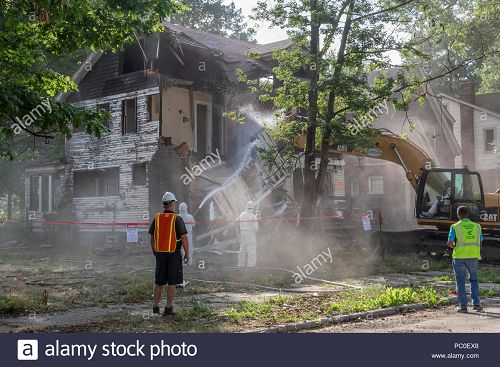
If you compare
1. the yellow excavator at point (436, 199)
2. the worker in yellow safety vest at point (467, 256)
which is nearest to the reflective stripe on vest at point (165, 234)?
the worker in yellow safety vest at point (467, 256)

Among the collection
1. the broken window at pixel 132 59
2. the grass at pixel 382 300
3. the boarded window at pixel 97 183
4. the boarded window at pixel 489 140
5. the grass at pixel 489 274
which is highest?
the broken window at pixel 132 59

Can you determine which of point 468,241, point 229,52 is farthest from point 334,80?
point 229,52

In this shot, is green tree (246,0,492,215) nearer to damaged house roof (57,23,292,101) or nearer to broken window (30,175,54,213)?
damaged house roof (57,23,292,101)

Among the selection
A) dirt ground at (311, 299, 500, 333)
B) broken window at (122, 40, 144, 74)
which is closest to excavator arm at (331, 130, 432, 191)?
dirt ground at (311, 299, 500, 333)

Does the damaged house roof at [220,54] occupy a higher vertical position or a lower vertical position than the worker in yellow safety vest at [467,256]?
higher

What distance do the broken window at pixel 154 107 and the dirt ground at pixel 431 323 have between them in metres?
19.3

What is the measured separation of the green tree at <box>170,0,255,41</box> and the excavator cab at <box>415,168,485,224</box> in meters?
44.3

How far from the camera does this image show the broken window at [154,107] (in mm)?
28031

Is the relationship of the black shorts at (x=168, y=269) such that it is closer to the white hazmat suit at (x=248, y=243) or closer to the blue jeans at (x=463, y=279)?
the blue jeans at (x=463, y=279)

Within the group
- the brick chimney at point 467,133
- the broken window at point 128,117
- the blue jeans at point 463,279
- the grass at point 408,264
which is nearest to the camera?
the blue jeans at point 463,279

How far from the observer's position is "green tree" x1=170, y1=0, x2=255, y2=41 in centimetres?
6147

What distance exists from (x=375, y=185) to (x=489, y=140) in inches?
334

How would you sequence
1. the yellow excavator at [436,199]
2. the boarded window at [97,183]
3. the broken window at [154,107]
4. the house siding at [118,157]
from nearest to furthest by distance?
the yellow excavator at [436,199], the broken window at [154,107], the house siding at [118,157], the boarded window at [97,183]

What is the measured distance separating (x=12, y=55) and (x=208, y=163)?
16.4 metres
